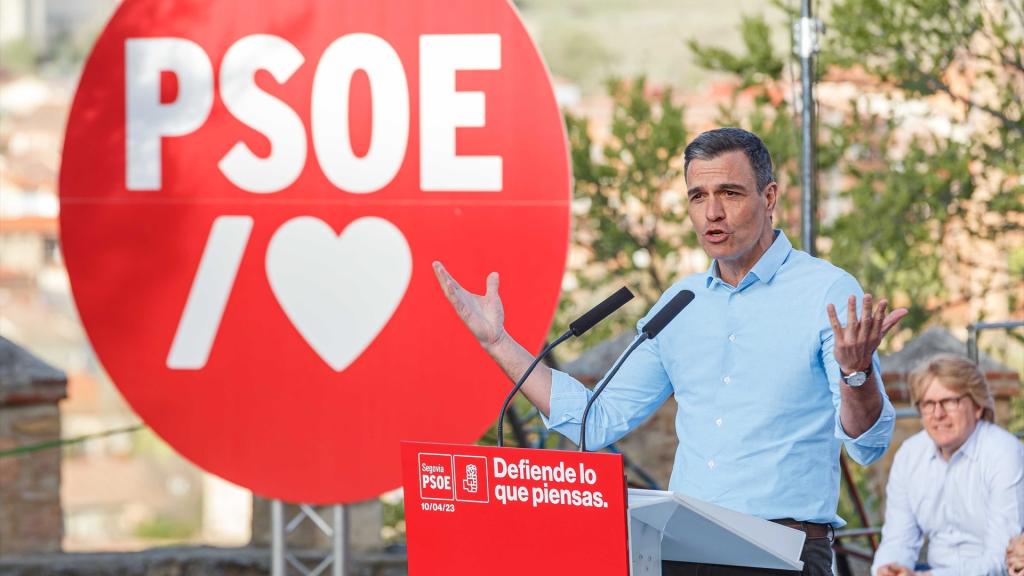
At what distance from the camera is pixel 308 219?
4598mm

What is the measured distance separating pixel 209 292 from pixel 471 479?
8.58 feet

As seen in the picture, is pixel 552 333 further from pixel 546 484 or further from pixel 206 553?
pixel 546 484

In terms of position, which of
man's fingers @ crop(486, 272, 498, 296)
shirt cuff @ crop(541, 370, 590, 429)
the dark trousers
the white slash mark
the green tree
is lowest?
the dark trousers

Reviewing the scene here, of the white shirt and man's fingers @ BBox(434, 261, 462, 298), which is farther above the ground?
man's fingers @ BBox(434, 261, 462, 298)

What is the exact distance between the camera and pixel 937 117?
28.2 feet

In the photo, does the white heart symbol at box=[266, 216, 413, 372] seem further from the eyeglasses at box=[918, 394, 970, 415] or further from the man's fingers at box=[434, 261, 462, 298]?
the man's fingers at box=[434, 261, 462, 298]

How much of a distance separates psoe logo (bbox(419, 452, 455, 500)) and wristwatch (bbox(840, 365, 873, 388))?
577 mm

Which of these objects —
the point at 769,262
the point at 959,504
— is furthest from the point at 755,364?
the point at 959,504

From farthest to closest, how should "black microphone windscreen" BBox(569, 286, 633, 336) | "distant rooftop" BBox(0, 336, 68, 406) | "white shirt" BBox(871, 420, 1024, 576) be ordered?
"distant rooftop" BBox(0, 336, 68, 406) < "white shirt" BBox(871, 420, 1024, 576) < "black microphone windscreen" BBox(569, 286, 633, 336)

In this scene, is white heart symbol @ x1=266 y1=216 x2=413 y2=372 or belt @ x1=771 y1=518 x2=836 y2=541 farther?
white heart symbol @ x1=266 y1=216 x2=413 y2=372

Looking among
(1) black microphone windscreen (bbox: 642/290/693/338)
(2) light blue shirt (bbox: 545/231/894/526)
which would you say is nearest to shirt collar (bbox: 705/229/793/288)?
(2) light blue shirt (bbox: 545/231/894/526)

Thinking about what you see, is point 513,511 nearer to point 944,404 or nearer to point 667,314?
point 667,314

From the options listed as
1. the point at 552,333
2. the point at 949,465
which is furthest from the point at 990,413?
the point at 552,333

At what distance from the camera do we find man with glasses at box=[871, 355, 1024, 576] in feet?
12.8
